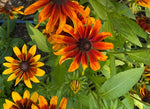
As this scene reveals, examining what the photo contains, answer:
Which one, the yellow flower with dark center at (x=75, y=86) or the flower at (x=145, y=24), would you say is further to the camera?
the flower at (x=145, y=24)

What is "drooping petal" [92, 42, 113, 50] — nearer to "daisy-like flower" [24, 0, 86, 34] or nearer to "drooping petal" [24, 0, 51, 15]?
"daisy-like flower" [24, 0, 86, 34]

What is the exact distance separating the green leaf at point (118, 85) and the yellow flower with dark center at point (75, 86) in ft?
0.42

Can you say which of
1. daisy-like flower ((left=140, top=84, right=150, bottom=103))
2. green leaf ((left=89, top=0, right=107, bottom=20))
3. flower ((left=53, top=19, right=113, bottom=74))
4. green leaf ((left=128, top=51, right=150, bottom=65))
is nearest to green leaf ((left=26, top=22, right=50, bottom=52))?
flower ((left=53, top=19, right=113, bottom=74))

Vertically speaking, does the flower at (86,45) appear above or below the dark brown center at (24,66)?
below

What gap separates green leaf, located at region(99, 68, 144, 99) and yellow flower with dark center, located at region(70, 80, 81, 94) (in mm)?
128

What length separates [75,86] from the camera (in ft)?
2.87

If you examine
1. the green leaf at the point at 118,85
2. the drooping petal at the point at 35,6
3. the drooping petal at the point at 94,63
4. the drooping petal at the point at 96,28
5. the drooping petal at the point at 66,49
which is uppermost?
the drooping petal at the point at 35,6

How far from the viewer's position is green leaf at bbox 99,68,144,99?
78 centimetres

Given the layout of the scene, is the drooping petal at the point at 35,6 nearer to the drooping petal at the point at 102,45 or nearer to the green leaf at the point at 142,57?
the drooping petal at the point at 102,45

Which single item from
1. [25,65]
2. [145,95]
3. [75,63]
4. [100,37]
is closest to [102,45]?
[100,37]

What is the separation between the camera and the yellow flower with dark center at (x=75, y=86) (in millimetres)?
866

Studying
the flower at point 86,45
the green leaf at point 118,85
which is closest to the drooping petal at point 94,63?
the flower at point 86,45

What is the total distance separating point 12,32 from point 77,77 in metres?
0.97

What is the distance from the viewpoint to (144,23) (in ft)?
4.35
